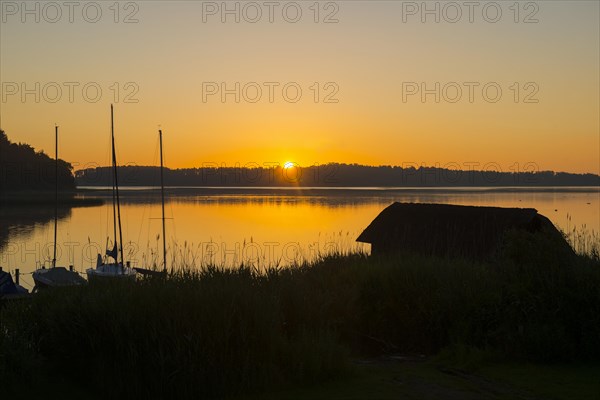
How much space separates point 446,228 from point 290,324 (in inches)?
542

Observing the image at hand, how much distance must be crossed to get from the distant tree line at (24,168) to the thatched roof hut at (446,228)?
122533mm

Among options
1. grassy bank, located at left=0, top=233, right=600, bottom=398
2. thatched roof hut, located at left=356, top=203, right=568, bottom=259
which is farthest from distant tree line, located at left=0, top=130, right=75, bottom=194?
grassy bank, located at left=0, top=233, right=600, bottom=398

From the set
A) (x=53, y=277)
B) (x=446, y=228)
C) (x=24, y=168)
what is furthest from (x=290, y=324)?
(x=24, y=168)

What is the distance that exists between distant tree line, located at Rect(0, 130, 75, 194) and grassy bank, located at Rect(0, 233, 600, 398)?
437ft

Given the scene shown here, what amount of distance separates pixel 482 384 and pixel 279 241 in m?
45.1

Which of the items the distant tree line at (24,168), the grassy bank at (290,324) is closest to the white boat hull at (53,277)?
the grassy bank at (290,324)

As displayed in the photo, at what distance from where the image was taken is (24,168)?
142m

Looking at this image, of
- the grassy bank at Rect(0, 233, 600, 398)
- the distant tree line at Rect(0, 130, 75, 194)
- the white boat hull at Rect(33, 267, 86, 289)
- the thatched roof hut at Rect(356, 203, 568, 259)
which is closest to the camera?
the grassy bank at Rect(0, 233, 600, 398)

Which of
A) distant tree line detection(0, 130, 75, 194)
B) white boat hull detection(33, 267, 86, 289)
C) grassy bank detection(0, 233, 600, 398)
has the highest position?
distant tree line detection(0, 130, 75, 194)

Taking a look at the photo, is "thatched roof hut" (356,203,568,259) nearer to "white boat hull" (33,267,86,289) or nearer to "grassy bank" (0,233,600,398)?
"grassy bank" (0,233,600,398)

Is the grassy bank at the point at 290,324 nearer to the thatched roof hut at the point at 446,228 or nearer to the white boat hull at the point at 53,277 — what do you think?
the thatched roof hut at the point at 446,228

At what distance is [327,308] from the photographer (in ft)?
40.0

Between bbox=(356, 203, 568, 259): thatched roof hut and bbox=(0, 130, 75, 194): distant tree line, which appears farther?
bbox=(0, 130, 75, 194): distant tree line

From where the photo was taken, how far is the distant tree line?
5335 inches
